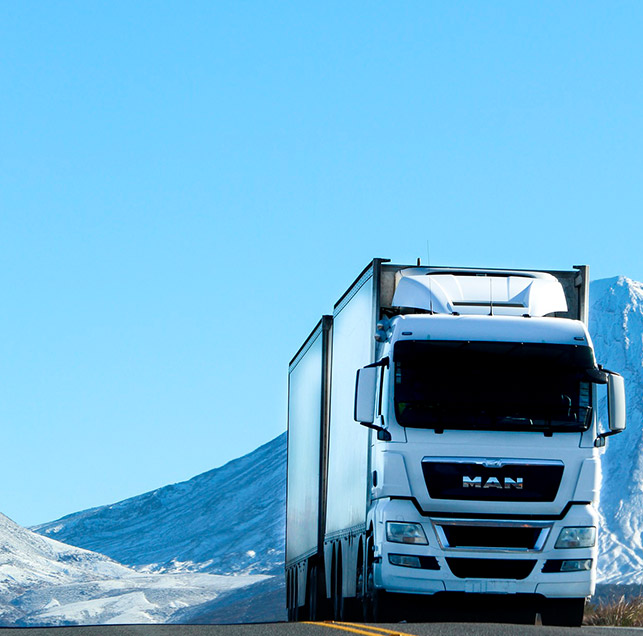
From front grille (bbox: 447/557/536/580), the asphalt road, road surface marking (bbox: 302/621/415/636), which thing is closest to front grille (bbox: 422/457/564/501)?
front grille (bbox: 447/557/536/580)

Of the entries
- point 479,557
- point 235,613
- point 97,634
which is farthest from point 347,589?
point 235,613

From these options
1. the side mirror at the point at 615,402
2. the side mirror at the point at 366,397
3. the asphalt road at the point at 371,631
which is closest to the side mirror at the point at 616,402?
the side mirror at the point at 615,402

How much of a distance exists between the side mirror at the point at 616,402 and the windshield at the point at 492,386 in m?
0.31

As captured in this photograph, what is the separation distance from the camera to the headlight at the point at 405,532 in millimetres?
14289

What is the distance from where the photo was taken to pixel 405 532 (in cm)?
1432

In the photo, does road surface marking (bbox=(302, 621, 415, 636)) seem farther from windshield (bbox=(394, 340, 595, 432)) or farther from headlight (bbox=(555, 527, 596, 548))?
headlight (bbox=(555, 527, 596, 548))

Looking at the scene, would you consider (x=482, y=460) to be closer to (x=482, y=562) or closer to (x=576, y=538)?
(x=482, y=562)

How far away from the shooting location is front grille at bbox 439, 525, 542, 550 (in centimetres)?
1430

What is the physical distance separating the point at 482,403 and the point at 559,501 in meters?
1.30

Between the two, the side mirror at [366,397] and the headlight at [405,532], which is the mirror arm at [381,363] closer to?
the side mirror at [366,397]

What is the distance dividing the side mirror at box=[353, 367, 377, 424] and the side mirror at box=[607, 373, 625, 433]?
246 cm

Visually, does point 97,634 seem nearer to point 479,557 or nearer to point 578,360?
point 479,557

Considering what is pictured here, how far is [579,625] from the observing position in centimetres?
1469

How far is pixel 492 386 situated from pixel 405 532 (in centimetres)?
179
